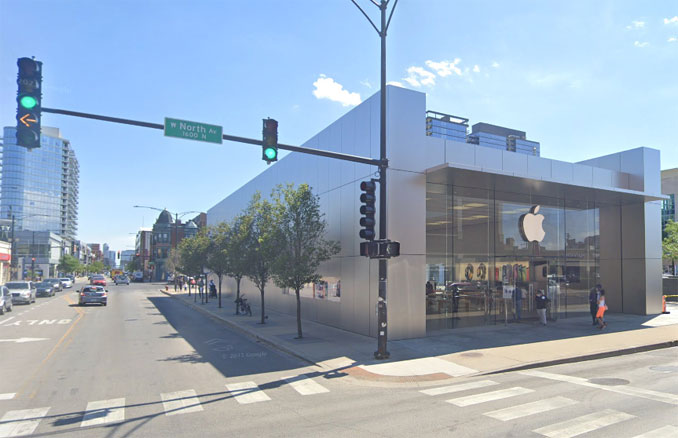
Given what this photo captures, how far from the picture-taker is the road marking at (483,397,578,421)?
25.3 feet

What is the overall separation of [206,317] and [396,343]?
47.9 ft

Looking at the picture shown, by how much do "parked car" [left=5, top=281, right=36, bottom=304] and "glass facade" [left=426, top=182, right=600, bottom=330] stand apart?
30657 millimetres

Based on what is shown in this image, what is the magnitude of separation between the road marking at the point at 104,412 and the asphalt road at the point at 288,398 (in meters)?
0.02

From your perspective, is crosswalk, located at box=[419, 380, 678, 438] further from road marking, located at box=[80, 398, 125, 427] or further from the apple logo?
the apple logo

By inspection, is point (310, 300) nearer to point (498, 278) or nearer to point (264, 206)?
point (264, 206)

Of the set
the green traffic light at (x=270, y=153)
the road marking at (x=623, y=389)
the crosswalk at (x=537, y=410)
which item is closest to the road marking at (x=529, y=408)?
the crosswalk at (x=537, y=410)

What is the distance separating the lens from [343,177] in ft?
63.8

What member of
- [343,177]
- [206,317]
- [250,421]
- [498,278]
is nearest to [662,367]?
[498,278]

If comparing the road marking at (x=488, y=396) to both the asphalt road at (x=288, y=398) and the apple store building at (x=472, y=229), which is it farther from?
the apple store building at (x=472, y=229)

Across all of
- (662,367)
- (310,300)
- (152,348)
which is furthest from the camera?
(310,300)

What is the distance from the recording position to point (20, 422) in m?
7.44

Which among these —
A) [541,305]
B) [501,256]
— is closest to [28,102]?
[501,256]

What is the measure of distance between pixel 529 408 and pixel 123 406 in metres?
7.60

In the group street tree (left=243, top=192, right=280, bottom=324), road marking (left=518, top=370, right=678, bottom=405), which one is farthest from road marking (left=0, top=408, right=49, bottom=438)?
road marking (left=518, top=370, right=678, bottom=405)
